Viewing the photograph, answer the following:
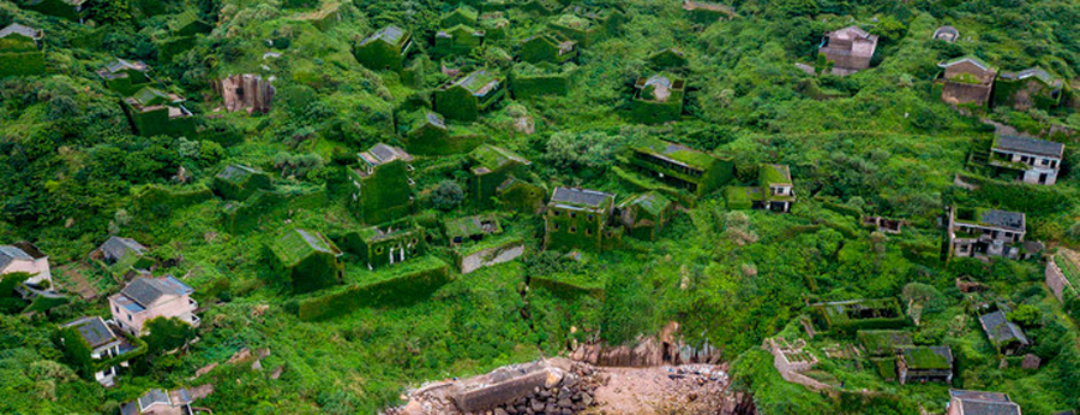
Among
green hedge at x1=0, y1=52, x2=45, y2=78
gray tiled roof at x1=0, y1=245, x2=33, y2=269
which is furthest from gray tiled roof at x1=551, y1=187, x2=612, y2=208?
green hedge at x1=0, y1=52, x2=45, y2=78

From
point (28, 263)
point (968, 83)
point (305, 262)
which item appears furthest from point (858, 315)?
point (28, 263)

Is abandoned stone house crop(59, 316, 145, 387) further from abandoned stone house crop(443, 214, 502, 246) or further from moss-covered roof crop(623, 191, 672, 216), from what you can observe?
moss-covered roof crop(623, 191, 672, 216)

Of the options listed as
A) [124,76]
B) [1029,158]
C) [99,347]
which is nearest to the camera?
[99,347]

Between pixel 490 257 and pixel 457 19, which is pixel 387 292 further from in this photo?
pixel 457 19

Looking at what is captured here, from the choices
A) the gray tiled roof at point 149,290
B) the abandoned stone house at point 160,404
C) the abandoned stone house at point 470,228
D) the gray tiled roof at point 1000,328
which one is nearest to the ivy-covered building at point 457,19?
the abandoned stone house at point 470,228

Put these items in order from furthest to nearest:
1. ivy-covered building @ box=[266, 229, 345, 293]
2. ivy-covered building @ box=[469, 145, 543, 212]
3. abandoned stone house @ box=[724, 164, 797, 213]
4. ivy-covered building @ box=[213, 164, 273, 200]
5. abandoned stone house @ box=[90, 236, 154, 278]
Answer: ivy-covered building @ box=[469, 145, 543, 212], abandoned stone house @ box=[724, 164, 797, 213], ivy-covered building @ box=[213, 164, 273, 200], ivy-covered building @ box=[266, 229, 345, 293], abandoned stone house @ box=[90, 236, 154, 278]
